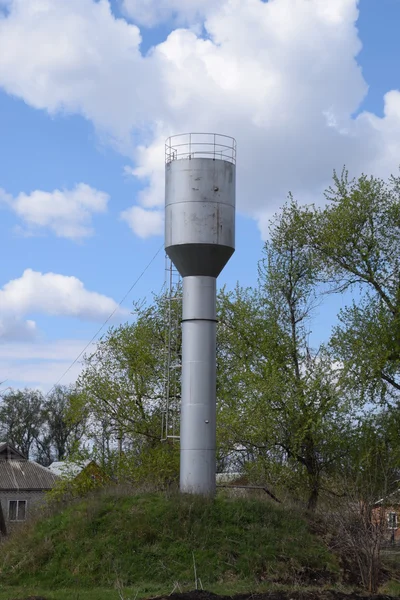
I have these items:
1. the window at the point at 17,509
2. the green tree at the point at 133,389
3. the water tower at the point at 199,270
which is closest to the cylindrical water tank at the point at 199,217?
the water tower at the point at 199,270

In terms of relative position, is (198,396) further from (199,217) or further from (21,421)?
(21,421)

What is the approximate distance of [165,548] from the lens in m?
20.6

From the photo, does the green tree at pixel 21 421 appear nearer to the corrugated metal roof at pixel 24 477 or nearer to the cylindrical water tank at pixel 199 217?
the corrugated metal roof at pixel 24 477

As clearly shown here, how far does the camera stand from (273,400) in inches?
1304

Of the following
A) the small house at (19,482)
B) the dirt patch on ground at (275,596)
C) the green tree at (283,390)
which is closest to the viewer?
the dirt patch on ground at (275,596)

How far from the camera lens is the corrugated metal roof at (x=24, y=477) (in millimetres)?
58438

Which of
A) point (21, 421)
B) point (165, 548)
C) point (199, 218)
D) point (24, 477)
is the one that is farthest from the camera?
point (21, 421)

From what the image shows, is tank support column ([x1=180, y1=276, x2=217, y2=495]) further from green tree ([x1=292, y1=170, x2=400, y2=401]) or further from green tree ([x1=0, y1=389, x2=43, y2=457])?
green tree ([x1=0, y1=389, x2=43, y2=457])

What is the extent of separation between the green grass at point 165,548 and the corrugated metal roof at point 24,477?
36.9 metres

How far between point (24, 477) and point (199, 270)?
40014 mm

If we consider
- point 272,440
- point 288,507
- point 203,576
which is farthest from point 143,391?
point 203,576

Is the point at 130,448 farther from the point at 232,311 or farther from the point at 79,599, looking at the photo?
the point at 79,599

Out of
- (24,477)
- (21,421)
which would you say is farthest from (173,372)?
(21,421)

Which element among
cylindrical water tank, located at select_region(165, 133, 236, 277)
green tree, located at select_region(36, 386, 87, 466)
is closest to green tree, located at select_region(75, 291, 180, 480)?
cylindrical water tank, located at select_region(165, 133, 236, 277)
